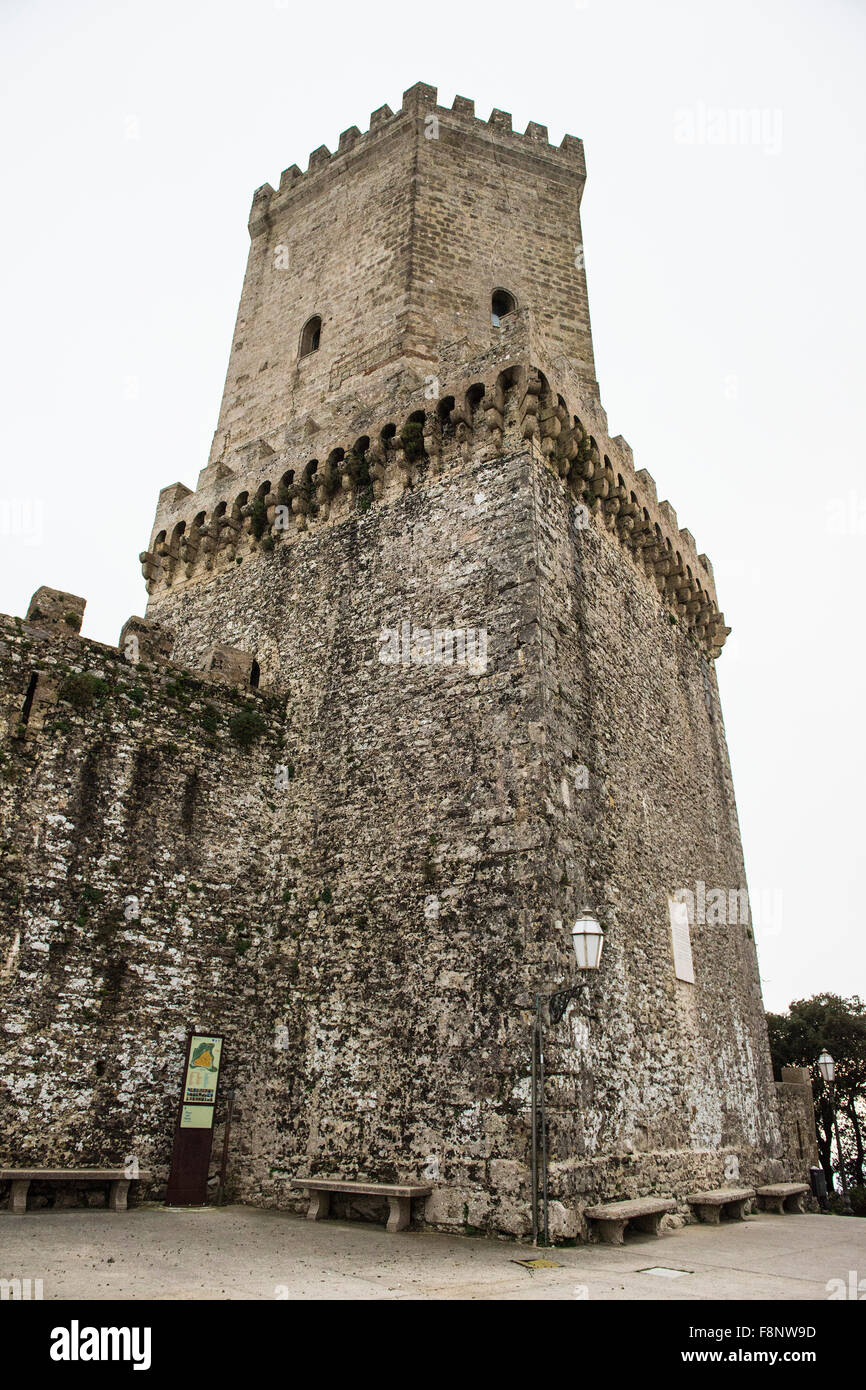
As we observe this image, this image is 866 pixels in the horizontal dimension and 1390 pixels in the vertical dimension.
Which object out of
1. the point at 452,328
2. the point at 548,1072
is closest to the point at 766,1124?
the point at 548,1072

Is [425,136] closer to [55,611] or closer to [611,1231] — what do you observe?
[55,611]

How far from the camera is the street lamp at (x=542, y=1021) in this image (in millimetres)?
8195

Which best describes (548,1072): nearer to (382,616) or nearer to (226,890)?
(226,890)

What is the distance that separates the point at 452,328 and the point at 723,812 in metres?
9.85

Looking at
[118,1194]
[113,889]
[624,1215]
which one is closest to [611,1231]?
[624,1215]

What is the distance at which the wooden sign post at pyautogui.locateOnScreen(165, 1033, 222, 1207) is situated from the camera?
33.9ft

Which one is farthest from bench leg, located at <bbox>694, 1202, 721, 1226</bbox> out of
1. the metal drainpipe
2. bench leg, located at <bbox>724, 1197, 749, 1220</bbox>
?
the metal drainpipe

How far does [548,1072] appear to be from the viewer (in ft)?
28.6

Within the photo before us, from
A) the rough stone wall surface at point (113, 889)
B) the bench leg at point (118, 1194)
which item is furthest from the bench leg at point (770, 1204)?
the bench leg at point (118, 1194)

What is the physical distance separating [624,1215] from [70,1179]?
5.72 metres

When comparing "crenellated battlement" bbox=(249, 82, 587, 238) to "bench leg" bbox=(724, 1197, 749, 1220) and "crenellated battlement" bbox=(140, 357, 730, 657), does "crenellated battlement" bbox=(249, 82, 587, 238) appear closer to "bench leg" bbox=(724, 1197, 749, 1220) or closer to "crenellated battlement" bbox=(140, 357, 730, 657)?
"crenellated battlement" bbox=(140, 357, 730, 657)

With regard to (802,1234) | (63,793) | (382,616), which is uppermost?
(382,616)

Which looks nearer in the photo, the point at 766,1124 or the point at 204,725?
the point at 204,725

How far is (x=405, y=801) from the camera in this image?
1104 centimetres
